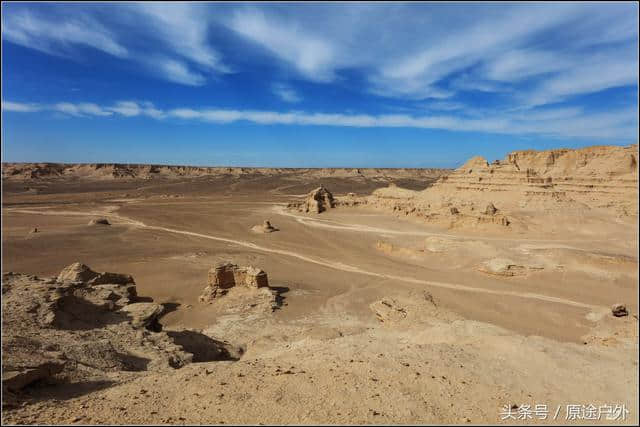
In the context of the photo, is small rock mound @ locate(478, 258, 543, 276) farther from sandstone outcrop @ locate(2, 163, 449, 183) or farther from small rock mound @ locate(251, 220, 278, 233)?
sandstone outcrop @ locate(2, 163, 449, 183)

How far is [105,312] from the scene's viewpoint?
10852 mm

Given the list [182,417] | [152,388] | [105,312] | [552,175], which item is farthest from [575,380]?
[552,175]

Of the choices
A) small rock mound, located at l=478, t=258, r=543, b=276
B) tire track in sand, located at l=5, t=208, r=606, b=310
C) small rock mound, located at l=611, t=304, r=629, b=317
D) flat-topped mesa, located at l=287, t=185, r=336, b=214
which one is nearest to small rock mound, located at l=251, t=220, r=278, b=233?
tire track in sand, located at l=5, t=208, r=606, b=310

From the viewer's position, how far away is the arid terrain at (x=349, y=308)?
5461 mm

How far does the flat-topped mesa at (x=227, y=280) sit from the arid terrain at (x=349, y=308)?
10cm

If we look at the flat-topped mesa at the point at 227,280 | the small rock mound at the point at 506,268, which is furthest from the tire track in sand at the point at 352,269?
the flat-topped mesa at the point at 227,280

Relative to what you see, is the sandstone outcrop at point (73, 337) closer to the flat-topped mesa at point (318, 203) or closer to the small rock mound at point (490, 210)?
the small rock mound at point (490, 210)

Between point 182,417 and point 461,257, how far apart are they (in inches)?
923

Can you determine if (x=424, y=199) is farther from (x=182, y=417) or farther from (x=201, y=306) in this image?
(x=182, y=417)

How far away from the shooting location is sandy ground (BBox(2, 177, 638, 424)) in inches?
209

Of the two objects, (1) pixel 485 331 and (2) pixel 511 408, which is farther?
(1) pixel 485 331

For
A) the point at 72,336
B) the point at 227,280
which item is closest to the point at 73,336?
the point at 72,336

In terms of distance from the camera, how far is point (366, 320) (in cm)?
1515

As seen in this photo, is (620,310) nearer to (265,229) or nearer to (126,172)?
(265,229)
